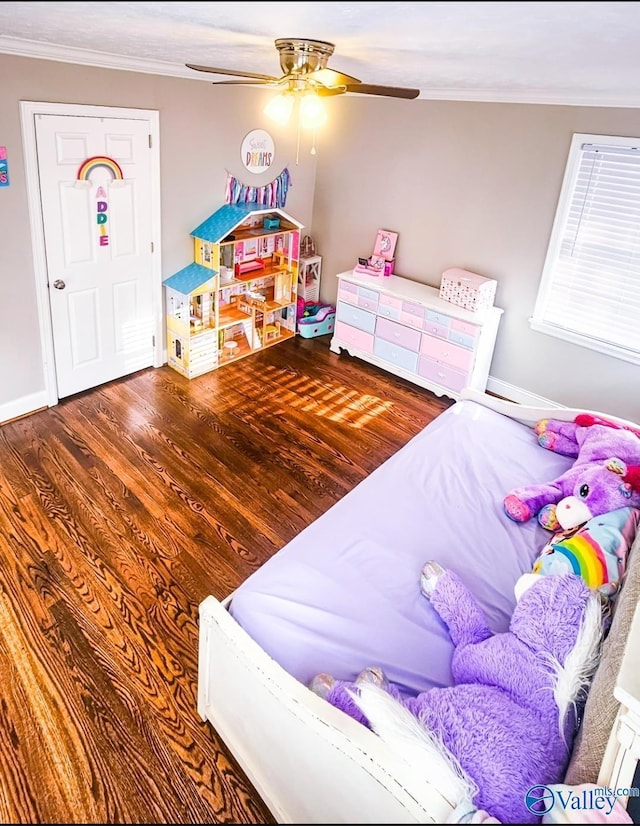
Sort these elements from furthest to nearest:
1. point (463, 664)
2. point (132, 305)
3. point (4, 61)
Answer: point (132, 305), point (4, 61), point (463, 664)

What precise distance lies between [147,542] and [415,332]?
8.65 feet

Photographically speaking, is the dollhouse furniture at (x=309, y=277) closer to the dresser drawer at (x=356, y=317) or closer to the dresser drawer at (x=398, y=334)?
the dresser drawer at (x=356, y=317)

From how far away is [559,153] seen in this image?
3865 mm

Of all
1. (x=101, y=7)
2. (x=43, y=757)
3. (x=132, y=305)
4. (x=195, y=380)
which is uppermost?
(x=101, y=7)

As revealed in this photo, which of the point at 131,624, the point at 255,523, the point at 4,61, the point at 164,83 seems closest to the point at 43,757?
the point at 131,624

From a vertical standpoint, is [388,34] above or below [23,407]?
above

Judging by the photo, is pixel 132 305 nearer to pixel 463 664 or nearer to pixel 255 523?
pixel 255 523

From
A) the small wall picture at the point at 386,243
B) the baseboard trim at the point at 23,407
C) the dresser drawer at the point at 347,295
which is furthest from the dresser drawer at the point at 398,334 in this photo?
the baseboard trim at the point at 23,407

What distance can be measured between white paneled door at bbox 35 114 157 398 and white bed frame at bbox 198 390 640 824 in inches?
106

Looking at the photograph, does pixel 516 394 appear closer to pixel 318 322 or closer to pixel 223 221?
pixel 318 322

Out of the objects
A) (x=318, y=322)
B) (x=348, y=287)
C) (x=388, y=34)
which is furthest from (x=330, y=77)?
(x=318, y=322)

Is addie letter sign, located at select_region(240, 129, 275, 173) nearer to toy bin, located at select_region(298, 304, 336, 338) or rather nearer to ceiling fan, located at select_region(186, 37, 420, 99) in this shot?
toy bin, located at select_region(298, 304, 336, 338)

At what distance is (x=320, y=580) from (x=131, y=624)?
0.96 metres

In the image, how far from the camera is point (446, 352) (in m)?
4.46
